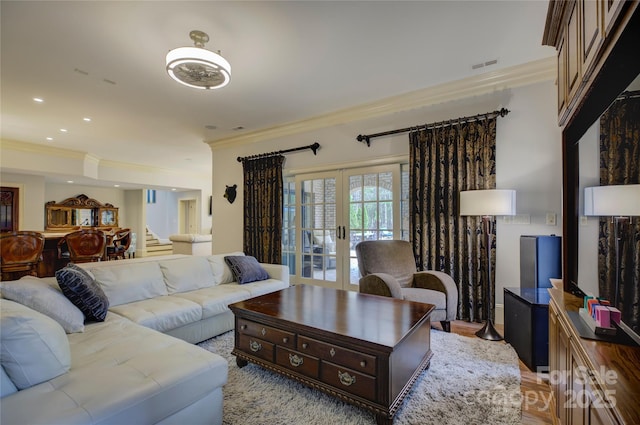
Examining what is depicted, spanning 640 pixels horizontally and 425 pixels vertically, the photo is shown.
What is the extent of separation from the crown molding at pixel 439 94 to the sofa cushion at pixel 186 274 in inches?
103

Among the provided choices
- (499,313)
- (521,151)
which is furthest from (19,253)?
(521,151)

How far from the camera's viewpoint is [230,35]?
2.53 metres

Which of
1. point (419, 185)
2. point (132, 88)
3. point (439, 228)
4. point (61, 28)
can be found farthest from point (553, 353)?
point (132, 88)

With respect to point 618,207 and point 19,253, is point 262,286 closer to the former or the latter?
point 618,207

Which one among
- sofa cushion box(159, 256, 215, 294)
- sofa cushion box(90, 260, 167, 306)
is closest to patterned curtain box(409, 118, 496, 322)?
sofa cushion box(159, 256, 215, 294)

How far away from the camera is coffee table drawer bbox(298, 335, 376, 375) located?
1663 millimetres

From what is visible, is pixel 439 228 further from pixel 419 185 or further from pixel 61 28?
pixel 61 28

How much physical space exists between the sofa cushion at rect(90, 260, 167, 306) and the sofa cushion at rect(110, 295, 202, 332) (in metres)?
0.08

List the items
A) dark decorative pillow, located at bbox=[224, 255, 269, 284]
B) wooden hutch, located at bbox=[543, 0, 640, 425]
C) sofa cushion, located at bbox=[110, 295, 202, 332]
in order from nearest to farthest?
wooden hutch, located at bbox=[543, 0, 640, 425] → sofa cushion, located at bbox=[110, 295, 202, 332] → dark decorative pillow, located at bbox=[224, 255, 269, 284]

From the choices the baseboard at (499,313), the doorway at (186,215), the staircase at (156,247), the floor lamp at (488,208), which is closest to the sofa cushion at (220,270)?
the floor lamp at (488,208)

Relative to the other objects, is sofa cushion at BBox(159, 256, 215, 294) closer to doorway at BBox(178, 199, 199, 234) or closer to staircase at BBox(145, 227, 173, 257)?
staircase at BBox(145, 227, 173, 257)

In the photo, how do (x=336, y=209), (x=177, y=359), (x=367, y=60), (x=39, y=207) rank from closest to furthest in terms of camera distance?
(x=177, y=359)
(x=367, y=60)
(x=336, y=209)
(x=39, y=207)

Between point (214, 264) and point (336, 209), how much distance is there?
6.33 feet

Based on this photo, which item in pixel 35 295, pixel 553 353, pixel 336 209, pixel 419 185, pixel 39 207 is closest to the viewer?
pixel 553 353
